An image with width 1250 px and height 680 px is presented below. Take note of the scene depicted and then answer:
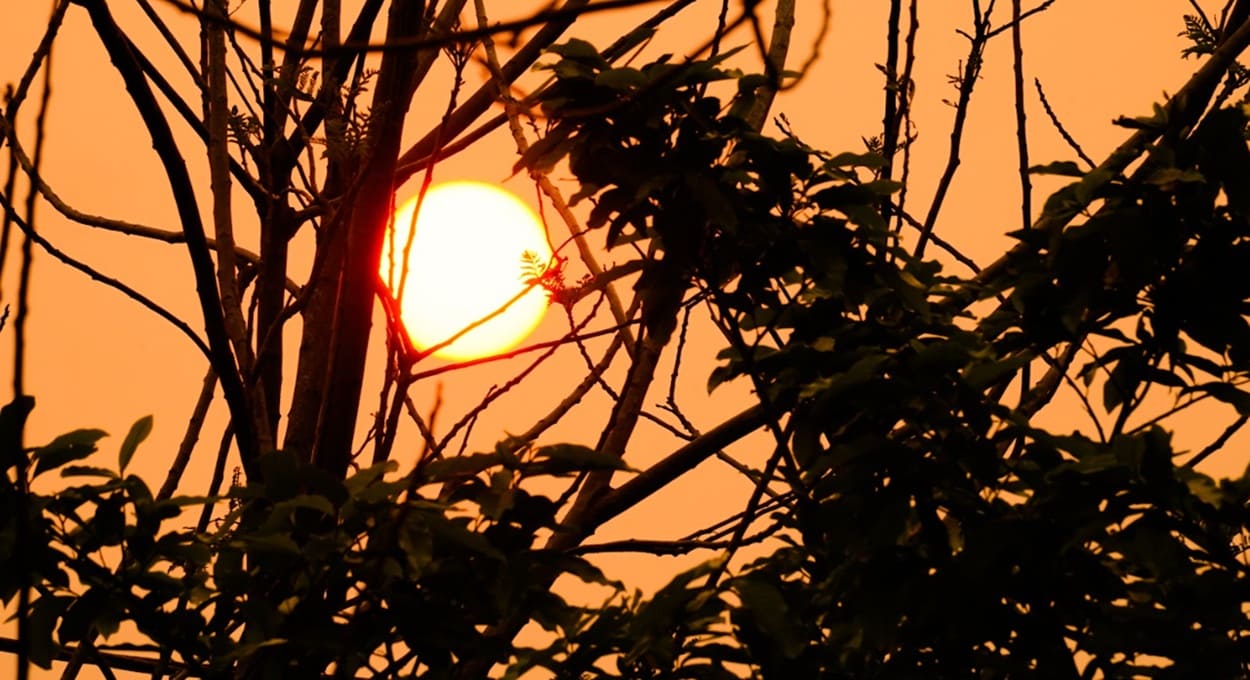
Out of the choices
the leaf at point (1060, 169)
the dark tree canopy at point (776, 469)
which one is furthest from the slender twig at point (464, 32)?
the leaf at point (1060, 169)

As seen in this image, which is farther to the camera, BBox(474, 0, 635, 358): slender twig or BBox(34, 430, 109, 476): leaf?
BBox(474, 0, 635, 358): slender twig

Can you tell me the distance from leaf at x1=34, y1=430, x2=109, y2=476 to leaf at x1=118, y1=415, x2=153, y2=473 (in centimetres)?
6

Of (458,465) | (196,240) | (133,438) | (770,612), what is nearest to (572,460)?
(458,465)

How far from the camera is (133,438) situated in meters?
1.76

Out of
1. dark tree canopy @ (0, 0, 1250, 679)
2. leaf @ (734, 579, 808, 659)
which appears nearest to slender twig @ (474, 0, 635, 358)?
dark tree canopy @ (0, 0, 1250, 679)

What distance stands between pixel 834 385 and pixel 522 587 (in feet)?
1.68

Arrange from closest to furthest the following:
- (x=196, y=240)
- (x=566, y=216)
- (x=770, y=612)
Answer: (x=770, y=612), (x=196, y=240), (x=566, y=216)

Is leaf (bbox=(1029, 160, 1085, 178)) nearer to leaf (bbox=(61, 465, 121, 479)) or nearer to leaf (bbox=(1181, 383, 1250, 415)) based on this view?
leaf (bbox=(1181, 383, 1250, 415))

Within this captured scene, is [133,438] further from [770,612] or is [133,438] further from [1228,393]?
[1228,393]

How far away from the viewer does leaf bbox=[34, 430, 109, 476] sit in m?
1.67

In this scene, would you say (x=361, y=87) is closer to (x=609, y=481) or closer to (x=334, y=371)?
(x=334, y=371)

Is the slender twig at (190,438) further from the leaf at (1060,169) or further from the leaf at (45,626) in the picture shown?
the leaf at (1060,169)

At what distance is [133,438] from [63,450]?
108mm

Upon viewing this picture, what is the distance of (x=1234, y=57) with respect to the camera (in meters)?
2.36
